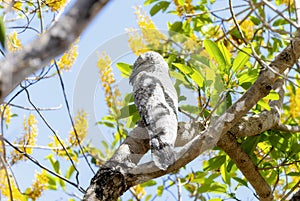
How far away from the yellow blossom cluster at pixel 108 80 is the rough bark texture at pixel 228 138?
0.30 metres

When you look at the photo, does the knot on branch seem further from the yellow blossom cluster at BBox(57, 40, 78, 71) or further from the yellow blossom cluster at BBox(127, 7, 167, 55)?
the yellow blossom cluster at BBox(57, 40, 78, 71)

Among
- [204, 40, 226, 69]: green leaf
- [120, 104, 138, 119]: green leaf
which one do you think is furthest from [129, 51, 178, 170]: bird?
[204, 40, 226, 69]: green leaf

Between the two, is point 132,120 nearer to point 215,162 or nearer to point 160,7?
point 215,162

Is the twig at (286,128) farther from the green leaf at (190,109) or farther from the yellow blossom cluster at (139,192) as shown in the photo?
the yellow blossom cluster at (139,192)

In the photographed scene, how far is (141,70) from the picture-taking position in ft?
3.87

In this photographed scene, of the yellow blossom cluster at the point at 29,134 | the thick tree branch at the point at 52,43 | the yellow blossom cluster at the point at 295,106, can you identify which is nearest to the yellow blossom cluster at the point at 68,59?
the yellow blossom cluster at the point at 29,134

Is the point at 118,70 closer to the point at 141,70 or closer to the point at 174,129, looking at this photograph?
the point at 141,70

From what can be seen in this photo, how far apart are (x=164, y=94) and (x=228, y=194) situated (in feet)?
2.67

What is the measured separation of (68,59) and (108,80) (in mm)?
437

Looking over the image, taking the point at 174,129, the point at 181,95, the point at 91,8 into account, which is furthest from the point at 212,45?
the point at 91,8

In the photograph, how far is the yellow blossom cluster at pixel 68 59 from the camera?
74.7 inches

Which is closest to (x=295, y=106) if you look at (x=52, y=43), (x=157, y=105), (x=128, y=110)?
(x=128, y=110)

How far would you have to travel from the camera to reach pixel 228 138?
1.32 meters

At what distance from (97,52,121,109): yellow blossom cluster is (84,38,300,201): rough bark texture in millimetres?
304
